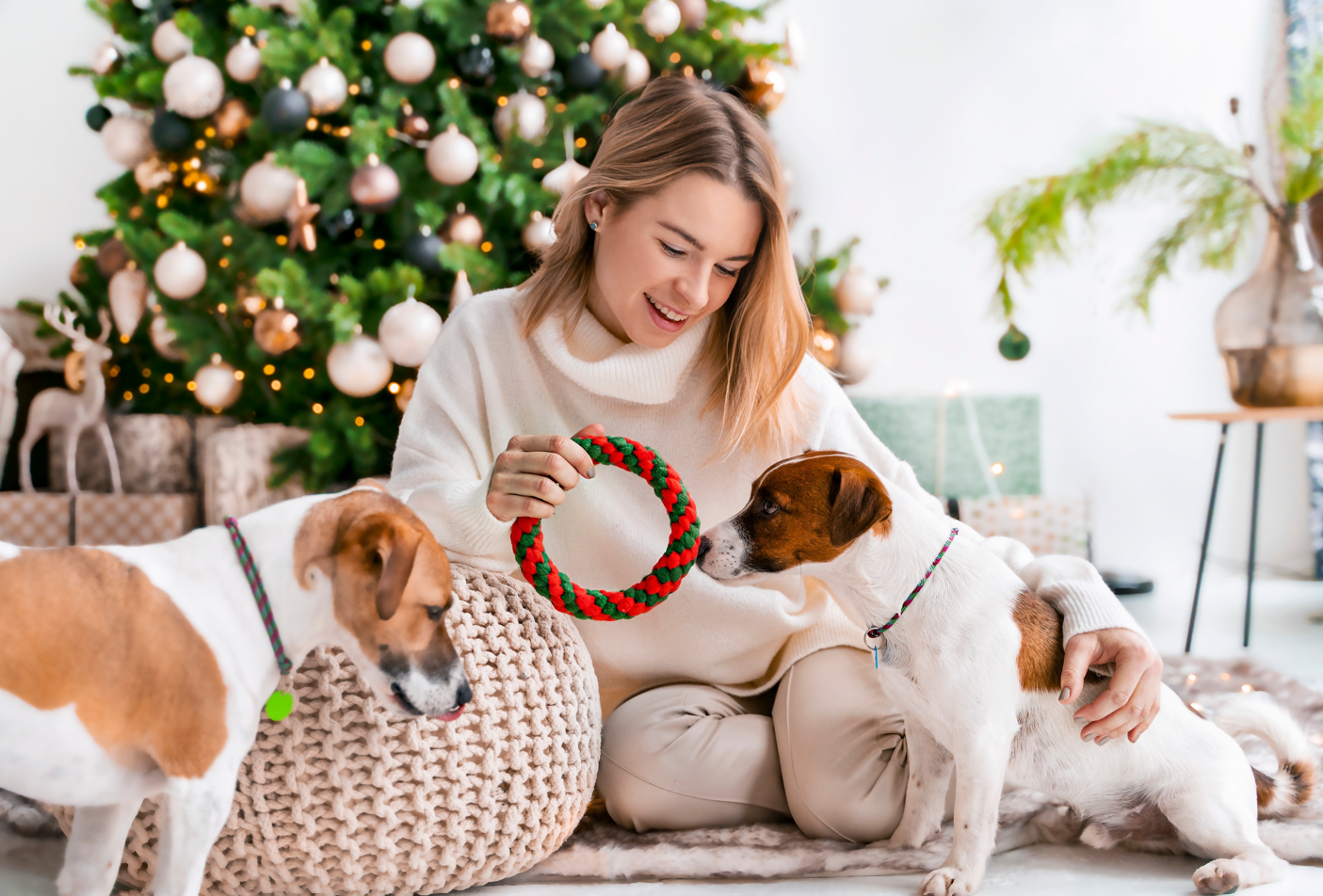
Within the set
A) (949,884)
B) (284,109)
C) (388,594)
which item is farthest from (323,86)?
(949,884)

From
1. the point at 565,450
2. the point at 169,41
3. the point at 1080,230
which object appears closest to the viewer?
the point at 565,450

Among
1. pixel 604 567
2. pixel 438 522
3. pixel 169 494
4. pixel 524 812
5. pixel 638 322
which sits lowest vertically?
pixel 169 494

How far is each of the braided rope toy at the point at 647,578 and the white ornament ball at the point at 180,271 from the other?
178 cm

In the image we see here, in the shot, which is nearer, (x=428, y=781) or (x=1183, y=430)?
(x=428, y=781)

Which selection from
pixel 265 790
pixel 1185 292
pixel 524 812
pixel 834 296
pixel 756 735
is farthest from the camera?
pixel 1185 292

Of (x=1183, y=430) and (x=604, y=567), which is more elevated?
(x=604, y=567)

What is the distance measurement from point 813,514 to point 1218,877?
589 millimetres

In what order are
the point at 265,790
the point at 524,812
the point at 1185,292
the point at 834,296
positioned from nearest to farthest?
the point at 265,790 → the point at 524,812 → the point at 834,296 → the point at 1185,292

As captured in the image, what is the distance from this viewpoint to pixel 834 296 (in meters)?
2.64

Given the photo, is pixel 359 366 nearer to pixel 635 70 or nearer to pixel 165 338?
pixel 165 338

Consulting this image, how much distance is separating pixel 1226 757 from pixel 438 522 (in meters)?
0.97

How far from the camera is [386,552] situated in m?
0.76

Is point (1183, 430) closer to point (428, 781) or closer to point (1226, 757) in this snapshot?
point (1226, 757)

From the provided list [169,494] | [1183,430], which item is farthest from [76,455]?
[1183,430]
